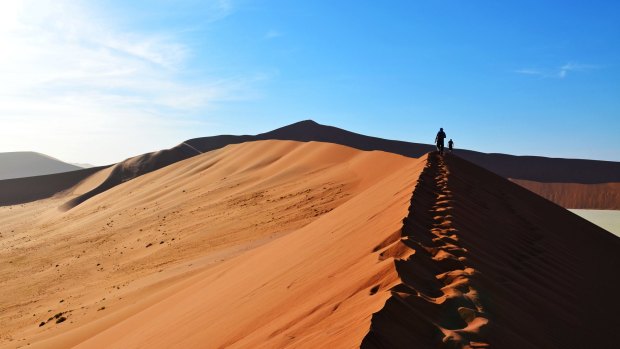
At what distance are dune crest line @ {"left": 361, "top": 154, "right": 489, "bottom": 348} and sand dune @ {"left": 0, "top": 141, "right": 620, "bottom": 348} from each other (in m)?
0.01

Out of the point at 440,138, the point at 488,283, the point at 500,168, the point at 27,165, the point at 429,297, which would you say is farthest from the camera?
the point at 27,165

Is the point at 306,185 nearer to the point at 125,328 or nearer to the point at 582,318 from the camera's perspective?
the point at 125,328

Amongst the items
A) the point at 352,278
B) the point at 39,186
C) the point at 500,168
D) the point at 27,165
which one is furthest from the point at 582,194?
the point at 27,165

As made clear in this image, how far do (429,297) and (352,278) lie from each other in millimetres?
694

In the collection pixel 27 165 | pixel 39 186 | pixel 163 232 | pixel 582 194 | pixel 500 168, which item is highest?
pixel 27 165

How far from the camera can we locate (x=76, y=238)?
68.1 ft

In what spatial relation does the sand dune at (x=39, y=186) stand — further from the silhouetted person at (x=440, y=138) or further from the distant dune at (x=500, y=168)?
the silhouetted person at (x=440, y=138)

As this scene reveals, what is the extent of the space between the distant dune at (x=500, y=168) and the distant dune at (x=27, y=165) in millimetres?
108580

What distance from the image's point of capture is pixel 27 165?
16675 centimetres

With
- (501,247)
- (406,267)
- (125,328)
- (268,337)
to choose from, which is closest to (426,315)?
(406,267)

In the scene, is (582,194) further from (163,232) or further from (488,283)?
(488,283)

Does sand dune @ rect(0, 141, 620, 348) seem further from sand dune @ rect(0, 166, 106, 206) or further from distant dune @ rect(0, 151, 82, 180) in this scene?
distant dune @ rect(0, 151, 82, 180)

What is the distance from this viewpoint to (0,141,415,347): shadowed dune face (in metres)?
10.2

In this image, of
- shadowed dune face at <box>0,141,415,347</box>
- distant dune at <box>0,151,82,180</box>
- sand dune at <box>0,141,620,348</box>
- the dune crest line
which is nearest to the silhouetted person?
shadowed dune face at <box>0,141,415,347</box>
